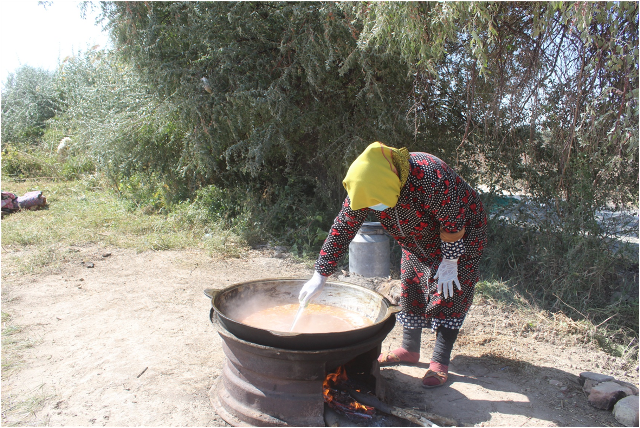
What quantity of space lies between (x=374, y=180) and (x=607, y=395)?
1.93 meters

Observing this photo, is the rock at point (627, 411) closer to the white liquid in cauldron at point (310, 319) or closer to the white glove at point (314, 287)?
the white liquid in cauldron at point (310, 319)

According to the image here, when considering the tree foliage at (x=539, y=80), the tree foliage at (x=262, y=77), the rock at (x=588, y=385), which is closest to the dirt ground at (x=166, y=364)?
the rock at (x=588, y=385)

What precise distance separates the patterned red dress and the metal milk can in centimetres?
177

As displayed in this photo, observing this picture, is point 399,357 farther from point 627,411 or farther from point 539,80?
point 539,80

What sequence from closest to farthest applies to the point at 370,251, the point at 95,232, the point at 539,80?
the point at 539,80 → the point at 370,251 → the point at 95,232

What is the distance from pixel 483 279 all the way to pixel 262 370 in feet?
10.2

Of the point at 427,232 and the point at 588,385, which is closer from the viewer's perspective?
the point at 427,232

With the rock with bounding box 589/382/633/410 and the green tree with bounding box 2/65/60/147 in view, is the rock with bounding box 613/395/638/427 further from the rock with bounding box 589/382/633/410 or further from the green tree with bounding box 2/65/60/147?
the green tree with bounding box 2/65/60/147

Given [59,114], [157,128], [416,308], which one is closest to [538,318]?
[416,308]

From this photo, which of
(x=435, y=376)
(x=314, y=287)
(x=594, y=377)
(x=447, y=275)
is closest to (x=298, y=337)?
(x=314, y=287)

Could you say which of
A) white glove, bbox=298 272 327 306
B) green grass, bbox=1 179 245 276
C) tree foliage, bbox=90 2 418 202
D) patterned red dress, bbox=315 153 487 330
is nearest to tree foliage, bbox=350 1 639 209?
tree foliage, bbox=90 2 418 202

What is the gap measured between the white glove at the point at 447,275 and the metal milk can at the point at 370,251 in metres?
2.16

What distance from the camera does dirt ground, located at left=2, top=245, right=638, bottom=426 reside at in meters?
2.52

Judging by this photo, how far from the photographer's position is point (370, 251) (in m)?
4.80
